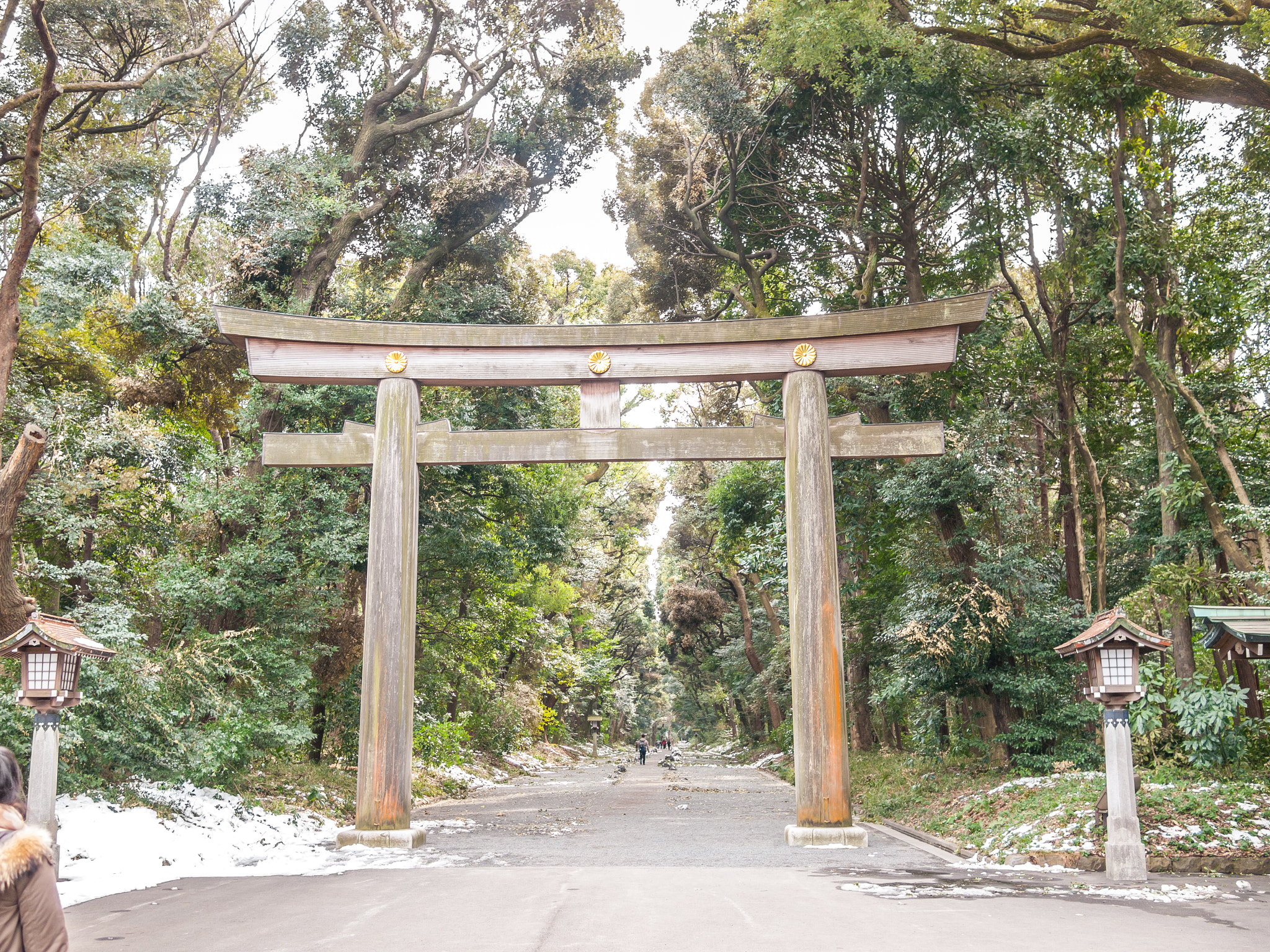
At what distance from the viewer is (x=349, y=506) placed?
49.8 feet

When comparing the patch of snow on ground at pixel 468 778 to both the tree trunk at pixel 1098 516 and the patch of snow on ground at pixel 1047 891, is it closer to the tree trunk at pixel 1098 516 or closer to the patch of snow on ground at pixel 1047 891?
the patch of snow on ground at pixel 1047 891

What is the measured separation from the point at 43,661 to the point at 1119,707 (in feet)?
32.3

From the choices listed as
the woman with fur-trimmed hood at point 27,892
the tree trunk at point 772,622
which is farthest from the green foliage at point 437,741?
the woman with fur-trimmed hood at point 27,892

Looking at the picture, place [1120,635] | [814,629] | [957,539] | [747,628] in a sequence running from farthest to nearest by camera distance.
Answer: [747,628] < [957,539] < [814,629] < [1120,635]

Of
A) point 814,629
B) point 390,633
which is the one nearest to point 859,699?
point 814,629

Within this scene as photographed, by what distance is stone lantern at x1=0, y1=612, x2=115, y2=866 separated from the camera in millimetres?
7086

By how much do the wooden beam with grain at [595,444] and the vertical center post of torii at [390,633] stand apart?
0.27 m

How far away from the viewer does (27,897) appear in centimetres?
278

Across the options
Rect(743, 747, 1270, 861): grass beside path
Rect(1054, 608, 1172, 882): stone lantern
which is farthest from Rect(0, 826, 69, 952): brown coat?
Rect(743, 747, 1270, 861): grass beside path

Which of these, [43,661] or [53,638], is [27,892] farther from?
[43,661]

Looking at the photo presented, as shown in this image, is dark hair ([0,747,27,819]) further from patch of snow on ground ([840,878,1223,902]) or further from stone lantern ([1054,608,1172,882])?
stone lantern ([1054,608,1172,882])

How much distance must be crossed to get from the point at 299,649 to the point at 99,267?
736cm

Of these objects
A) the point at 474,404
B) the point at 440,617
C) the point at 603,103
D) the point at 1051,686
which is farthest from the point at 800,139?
the point at 440,617

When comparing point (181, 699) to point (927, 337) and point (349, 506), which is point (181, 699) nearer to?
point (349, 506)
